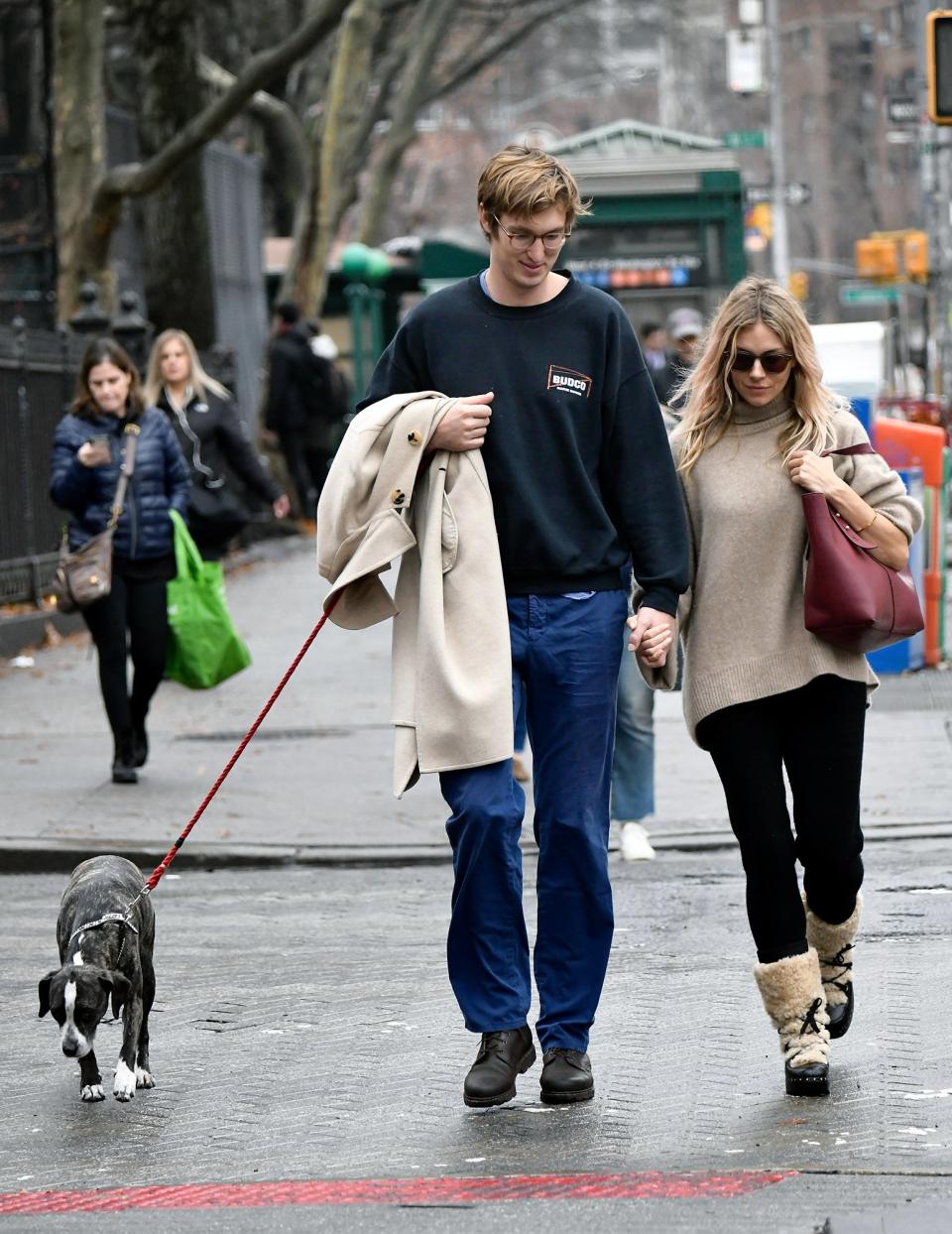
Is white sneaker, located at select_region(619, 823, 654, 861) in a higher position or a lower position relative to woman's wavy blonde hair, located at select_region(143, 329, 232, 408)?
lower

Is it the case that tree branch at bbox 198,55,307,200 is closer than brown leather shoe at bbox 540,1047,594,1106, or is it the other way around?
brown leather shoe at bbox 540,1047,594,1106

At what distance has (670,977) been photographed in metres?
6.52

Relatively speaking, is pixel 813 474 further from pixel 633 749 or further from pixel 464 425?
pixel 633 749

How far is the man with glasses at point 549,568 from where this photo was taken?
198 inches

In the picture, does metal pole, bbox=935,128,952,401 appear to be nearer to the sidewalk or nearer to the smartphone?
the sidewalk

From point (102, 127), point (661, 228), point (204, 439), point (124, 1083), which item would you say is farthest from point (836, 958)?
point (661, 228)

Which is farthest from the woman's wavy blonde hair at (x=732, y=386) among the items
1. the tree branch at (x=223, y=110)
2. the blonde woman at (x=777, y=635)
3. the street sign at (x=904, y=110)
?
the street sign at (x=904, y=110)

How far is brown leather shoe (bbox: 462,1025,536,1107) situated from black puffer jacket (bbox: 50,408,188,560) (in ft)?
17.5

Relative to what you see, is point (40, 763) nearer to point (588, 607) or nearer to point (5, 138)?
point (588, 607)

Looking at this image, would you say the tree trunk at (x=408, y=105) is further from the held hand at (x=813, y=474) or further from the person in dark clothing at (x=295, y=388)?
the held hand at (x=813, y=474)

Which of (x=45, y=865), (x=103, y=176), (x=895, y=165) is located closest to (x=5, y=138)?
(x=103, y=176)

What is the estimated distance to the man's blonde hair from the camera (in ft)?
16.1

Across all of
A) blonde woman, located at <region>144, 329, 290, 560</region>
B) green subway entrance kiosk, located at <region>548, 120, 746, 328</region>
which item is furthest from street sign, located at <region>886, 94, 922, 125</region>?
blonde woman, located at <region>144, 329, 290, 560</region>

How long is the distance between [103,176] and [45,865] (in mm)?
9954
